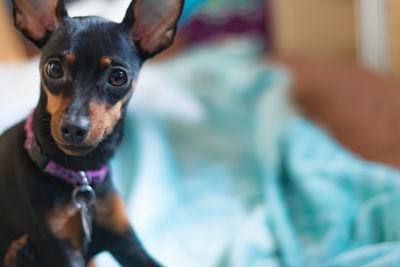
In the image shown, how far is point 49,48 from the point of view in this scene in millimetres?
556

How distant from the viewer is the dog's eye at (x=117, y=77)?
1.84 feet

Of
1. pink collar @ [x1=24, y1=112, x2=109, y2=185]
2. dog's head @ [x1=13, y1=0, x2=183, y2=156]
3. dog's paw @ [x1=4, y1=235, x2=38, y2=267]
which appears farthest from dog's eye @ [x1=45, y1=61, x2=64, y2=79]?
dog's paw @ [x1=4, y1=235, x2=38, y2=267]

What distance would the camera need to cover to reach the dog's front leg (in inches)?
24.3

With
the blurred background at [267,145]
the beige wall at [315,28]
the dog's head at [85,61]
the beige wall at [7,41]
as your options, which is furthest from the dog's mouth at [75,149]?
the beige wall at [315,28]

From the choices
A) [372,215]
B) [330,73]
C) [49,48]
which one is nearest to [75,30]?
[49,48]

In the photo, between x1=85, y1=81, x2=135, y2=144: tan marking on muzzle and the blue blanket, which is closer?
x1=85, y1=81, x2=135, y2=144: tan marking on muzzle

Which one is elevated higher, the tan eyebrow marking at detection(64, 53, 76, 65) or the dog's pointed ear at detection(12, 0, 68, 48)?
the dog's pointed ear at detection(12, 0, 68, 48)

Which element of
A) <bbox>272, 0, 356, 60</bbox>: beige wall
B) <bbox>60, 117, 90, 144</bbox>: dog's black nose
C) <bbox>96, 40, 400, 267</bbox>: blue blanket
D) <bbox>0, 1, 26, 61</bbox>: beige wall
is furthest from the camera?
<bbox>272, 0, 356, 60</bbox>: beige wall

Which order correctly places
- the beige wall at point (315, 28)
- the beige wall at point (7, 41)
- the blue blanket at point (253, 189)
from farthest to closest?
1. the beige wall at point (315, 28)
2. the beige wall at point (7, 41)
3. the blue blanket at point (253, 189)

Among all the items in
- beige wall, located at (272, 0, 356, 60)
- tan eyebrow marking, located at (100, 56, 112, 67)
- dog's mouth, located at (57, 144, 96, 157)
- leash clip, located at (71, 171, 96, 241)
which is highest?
tan eyebrow marking, located at (100, 56, 112, 67)

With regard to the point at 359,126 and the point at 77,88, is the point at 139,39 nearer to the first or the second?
the point at 77,88

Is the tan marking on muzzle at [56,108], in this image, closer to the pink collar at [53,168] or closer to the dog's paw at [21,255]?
the pink collar at [53,168]

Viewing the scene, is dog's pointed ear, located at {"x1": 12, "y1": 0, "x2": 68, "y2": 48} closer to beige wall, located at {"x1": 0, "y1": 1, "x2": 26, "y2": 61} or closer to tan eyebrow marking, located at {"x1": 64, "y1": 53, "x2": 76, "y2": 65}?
tan eyebrow marking, located at {"x1": 64, "y1": 53, "x2": 76, "y2": 65}

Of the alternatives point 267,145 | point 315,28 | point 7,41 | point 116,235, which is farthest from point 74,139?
point 315,28
